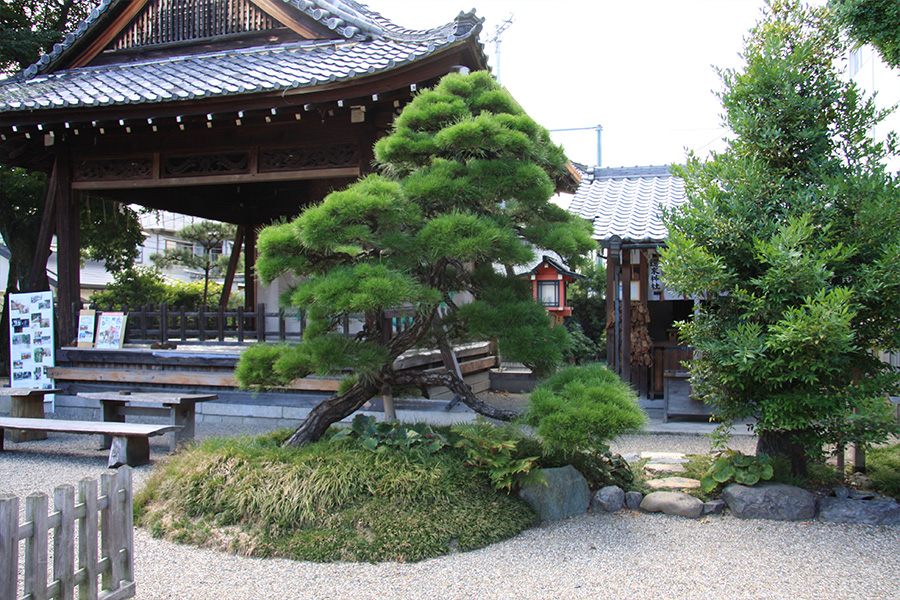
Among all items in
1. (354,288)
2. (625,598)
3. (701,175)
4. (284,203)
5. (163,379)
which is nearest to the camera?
(625,598)

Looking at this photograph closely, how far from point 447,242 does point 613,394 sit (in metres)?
1.57

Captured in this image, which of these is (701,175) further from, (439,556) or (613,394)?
(439,556)

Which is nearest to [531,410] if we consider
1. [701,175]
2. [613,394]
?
[613,394]

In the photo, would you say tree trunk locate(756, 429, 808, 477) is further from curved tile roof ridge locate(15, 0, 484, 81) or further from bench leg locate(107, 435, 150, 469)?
bench leg locate(107, 435, 150, 469)

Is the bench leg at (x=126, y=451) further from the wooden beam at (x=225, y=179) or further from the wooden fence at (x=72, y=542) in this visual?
the wooden beam at (x=225, y=179)

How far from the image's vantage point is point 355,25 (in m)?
9.33

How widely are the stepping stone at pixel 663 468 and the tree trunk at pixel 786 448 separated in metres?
0.81

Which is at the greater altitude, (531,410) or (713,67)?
(713,67)

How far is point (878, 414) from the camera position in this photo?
15.6ft

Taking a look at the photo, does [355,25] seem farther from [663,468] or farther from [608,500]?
[608,500]

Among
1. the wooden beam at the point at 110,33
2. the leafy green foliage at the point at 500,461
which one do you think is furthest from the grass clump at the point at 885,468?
the wooden beam at the point at 110,33

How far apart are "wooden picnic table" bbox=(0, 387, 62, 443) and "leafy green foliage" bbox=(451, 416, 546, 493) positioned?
5.93 m

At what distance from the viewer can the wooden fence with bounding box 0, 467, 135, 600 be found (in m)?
2.79

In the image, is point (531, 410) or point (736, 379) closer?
point (531, 410)
